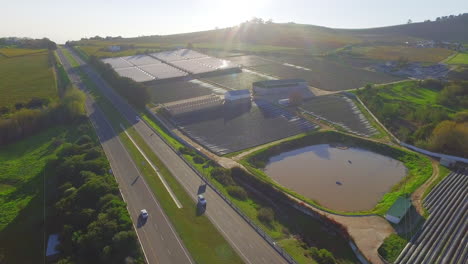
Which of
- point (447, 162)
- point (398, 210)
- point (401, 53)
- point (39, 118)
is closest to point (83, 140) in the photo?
point (39, 118)

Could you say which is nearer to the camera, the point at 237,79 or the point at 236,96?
the point at 236,96

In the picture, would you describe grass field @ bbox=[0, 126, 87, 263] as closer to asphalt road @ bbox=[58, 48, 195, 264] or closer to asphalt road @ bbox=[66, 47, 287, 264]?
asphalt road @ bbox=[58, 48, 195, 264]

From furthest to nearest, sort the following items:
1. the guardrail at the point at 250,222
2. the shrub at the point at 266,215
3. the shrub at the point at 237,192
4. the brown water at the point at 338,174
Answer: the brown water at the point at 338,174
the shrub at the point at 237,192
the shrub at the point at 266,215
the guardrail at the point at 250,222

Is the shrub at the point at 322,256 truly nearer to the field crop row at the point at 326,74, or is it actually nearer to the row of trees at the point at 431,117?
the row of trees at the point at 431,117

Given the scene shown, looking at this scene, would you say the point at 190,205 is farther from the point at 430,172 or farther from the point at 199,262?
the point at 430,172

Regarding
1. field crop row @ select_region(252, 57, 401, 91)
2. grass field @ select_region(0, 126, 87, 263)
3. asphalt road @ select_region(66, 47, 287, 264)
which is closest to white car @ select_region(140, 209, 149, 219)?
asphalt road @ select_region(66, 47, 287, 264)

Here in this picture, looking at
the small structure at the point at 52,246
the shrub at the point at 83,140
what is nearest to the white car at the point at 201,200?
the small structure at the point at 52,246

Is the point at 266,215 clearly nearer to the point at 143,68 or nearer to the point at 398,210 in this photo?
the point at 398,210
